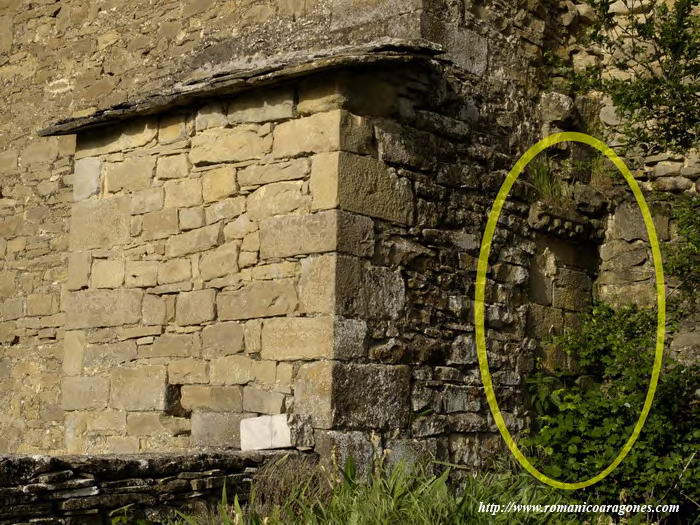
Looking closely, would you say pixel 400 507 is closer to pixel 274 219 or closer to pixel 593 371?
pixel 274 219

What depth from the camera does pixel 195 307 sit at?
629cm

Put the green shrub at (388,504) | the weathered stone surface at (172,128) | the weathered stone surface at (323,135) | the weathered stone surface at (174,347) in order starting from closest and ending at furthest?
the green shrub at (388,504)
the weathered stone surface at (323,135)
the weathered stone surface at (174,347)
the weathered stone surface at (172,128)

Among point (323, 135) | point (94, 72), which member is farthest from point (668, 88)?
point (94, 72)

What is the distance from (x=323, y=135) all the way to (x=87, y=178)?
187 centimetres

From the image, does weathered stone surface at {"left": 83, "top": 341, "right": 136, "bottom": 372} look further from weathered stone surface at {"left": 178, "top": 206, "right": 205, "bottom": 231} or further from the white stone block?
the white stone block

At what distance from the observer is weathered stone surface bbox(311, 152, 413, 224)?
577 cm

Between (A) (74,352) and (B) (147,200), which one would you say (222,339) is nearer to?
(B) (147,200)

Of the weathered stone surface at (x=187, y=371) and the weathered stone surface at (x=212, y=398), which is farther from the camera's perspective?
the weathered stone surface at (x=187, y=371)

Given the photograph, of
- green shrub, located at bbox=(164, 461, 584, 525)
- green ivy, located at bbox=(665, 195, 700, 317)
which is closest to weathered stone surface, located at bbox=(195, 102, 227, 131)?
green shrub, located at bbox=(164, 461, 584, 525)

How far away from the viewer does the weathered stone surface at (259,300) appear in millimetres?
5863

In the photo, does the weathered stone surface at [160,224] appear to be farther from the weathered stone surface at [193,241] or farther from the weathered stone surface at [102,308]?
the weathered stone surface at [102,308]

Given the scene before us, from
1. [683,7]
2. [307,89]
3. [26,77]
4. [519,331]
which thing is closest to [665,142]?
[683,7]

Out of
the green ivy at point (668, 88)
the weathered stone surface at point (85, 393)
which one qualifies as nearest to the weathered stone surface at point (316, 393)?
the weathered stone surface at point (85, 393)

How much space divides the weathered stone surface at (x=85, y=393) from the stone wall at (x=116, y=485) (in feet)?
4.95
